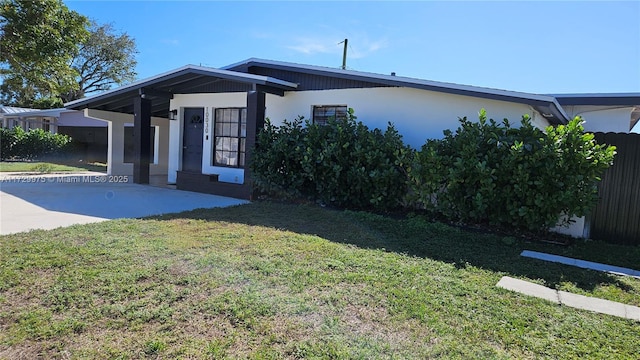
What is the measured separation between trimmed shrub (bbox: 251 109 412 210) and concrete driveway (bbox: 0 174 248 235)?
1088mm

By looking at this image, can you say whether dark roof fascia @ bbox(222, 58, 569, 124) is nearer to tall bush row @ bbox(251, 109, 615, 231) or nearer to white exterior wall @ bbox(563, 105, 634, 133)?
tall bush row @ bbox(251, 109, 615, 231)

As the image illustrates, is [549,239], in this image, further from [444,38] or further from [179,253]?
[444,38]

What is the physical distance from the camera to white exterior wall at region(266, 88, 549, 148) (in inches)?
296

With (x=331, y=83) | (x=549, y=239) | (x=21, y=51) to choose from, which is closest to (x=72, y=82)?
(x=21, y=51)

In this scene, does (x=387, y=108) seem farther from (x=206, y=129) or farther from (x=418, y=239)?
(x=206, y=129)

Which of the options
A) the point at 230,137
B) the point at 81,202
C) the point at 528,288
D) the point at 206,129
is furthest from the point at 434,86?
the point at 81,202

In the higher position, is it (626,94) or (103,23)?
(103,23)

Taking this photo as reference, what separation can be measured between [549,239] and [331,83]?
5.45 metres

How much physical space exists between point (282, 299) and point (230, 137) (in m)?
8.19

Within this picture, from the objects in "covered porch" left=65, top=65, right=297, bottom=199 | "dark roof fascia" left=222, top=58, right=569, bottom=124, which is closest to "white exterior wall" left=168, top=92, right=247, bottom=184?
"covered porch" left=65, top=65, right=297, bottom=199

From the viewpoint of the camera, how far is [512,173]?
20.2ft

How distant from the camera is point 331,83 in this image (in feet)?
30.5

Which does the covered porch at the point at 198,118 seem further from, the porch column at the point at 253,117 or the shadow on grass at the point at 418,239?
the shadow on grass at the point at 418,239

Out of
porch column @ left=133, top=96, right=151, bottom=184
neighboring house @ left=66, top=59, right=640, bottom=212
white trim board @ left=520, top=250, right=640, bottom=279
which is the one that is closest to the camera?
white trim board @ left=520, top=250, right=640, bottom=279
